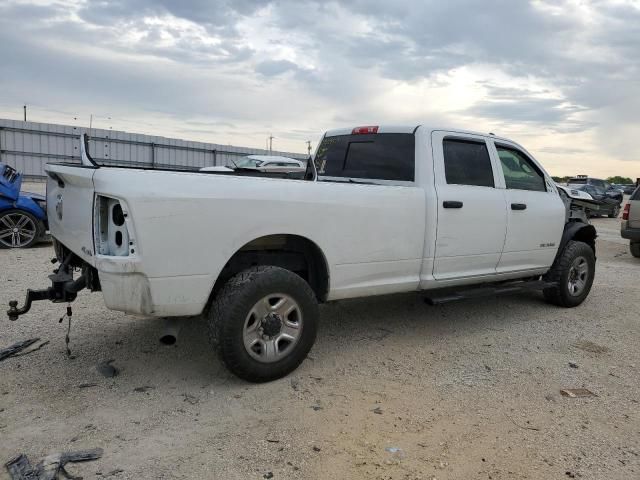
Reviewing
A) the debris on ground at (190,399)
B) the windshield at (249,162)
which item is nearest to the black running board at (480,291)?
the debris on ground at (190,399)

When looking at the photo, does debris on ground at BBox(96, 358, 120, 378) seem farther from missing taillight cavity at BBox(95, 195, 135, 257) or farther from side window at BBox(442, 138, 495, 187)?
side window at BBox(442, 138, 495, 187)

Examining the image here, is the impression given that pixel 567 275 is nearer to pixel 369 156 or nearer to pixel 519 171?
pixel 519 171

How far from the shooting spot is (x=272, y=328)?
146 inches

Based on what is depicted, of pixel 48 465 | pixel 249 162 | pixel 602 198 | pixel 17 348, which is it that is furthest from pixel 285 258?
pixel 602 198

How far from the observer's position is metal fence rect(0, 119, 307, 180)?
2083 centimetres

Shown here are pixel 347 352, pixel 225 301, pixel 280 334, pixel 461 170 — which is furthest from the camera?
A: pixel 461 170

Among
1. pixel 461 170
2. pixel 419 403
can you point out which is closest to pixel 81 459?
pixel 419 403

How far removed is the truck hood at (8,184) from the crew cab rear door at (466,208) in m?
7.24

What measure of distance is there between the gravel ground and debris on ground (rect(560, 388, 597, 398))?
50 mm

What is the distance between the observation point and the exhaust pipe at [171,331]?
11.4 ft

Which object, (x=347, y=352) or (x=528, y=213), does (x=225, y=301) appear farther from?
(x=528, y=213)

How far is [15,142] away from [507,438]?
2259 centimetres

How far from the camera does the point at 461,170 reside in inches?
197

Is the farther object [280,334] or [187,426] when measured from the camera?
[280,334]
